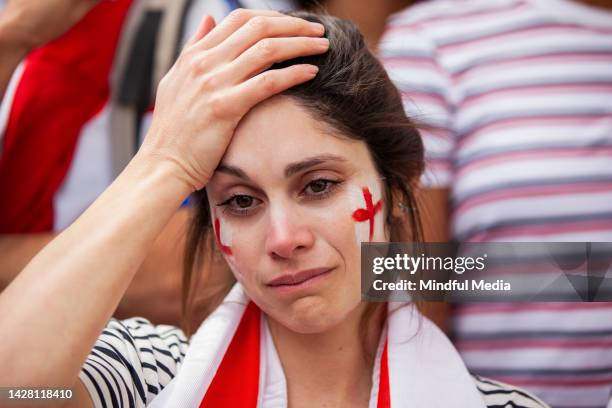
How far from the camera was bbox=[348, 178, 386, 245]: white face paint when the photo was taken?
1104mm

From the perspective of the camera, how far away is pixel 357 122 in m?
1.15

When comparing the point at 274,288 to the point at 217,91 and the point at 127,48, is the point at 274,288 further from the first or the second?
the point at 127,48

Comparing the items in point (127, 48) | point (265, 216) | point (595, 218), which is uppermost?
point (127, 48)

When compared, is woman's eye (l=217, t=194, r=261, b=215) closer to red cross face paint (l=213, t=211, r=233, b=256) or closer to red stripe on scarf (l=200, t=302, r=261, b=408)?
red cross face paint (l=213, t=211, r=233, b=256)

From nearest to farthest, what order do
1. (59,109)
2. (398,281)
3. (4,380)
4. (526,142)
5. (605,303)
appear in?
1. (4,380)
2. (398,281)
3. (605,303)
4. (526,142)
5. (59,109)

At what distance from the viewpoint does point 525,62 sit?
1506 mm

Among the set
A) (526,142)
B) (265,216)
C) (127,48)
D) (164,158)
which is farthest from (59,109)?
(526,142)

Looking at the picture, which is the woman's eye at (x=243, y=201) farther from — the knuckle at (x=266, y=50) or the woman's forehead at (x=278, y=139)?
the knuckle at (x=266, y=50)

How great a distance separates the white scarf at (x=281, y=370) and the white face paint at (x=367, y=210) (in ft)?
0.63

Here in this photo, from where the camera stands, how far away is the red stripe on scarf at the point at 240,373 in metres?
1.11

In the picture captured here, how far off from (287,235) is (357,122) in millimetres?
239

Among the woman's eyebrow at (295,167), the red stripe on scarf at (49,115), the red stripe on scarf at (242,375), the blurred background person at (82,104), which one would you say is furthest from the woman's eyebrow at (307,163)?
the red stripe on scarf at (49,115)

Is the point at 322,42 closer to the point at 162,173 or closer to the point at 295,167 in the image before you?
the point at 295,167

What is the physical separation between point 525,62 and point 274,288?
78 centimetres
